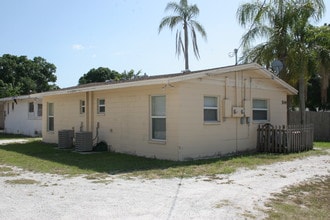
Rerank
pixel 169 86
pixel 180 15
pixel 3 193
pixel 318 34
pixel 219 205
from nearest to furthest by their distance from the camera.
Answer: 1. pixel 219 205
2. pixel 3 193
3. pixel 169 86
4. pixel 318 34
5. pixel 180 15

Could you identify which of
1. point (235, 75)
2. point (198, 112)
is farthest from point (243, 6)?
point (198, 112)

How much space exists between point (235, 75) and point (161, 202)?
8314 mm

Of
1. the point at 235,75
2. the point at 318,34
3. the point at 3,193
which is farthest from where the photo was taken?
the point at 318,34

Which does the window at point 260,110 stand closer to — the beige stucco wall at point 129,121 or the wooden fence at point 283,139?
the wooden fence at point 283,139

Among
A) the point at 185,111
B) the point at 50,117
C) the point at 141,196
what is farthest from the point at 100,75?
the point at 141,196

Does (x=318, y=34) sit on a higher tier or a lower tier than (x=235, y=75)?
higher

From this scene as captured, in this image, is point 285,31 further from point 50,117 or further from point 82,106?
point 50,117

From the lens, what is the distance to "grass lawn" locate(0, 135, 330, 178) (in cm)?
952

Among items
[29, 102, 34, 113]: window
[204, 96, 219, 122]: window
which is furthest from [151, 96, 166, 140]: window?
[29, 102, 34, 113]: window

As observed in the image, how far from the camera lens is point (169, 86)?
11.7 m

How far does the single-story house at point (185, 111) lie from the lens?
38.7ft

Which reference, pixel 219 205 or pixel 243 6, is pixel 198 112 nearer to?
pixel 219 205

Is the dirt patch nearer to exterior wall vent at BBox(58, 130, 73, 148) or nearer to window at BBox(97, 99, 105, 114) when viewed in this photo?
window at BBox(97, 99, 105, 114)

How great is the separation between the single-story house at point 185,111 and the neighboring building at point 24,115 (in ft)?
28.7
